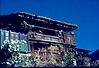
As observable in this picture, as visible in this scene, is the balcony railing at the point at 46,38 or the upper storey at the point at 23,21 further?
the balcony railing at the point at 46,38

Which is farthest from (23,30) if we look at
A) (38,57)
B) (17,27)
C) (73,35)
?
→ (73,35)

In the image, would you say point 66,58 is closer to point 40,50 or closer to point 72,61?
point 72,61

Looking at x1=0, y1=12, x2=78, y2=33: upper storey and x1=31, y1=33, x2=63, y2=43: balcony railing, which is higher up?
x1=0, y1=12, x2=78, y2=33: upper storey

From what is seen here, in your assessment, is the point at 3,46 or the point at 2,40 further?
the point at 2,40

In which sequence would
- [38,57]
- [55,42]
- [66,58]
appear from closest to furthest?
[38,57], [66,58], [55,42]

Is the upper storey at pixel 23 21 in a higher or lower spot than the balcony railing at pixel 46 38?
higher

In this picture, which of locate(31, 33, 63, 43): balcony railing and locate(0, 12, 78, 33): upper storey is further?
locate(31, 33, 63, 43): balcony railing

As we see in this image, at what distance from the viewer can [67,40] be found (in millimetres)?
39000

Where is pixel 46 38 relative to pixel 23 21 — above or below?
below

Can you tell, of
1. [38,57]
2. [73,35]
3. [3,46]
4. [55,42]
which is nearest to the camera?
[3,46]

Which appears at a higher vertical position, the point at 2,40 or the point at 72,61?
the point at 2,40

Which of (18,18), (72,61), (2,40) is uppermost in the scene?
(18,18)

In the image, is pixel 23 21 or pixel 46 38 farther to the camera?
pixel 46 38

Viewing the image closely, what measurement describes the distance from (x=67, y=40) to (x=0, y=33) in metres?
11.5
